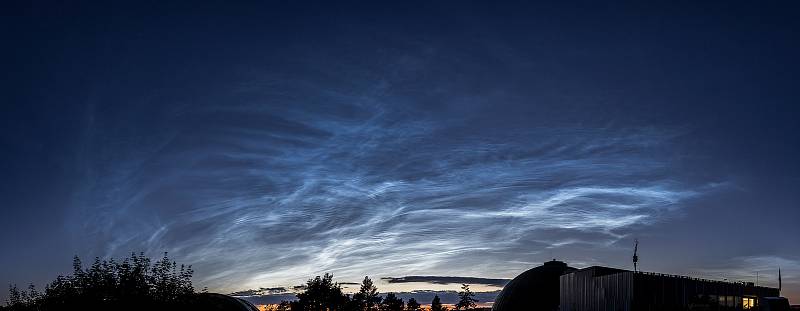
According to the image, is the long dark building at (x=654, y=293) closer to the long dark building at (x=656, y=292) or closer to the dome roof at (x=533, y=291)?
the long dark building at (x=656, y=292)

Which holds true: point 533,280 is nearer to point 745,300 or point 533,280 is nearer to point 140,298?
point 745,300

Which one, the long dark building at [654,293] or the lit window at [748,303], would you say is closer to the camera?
the long dark building at [654,293]

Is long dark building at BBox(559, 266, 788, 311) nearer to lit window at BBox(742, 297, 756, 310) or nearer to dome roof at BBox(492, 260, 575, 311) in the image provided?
lit window at BBox(742, 297, 756, 310)

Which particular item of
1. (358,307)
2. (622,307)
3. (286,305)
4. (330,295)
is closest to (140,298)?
(622,307)

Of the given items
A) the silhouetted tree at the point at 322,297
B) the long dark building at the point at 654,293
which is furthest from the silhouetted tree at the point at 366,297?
the long dark building at the point at 654,293

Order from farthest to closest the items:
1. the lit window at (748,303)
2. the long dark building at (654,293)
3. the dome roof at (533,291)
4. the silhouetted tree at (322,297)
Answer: the silhouetted tree at (322,297) → the dome roof at (533,291) → the lit window at (748,303) → the long dark building at (654,293)

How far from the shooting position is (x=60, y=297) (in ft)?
117

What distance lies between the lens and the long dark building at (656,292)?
5741 centimetres

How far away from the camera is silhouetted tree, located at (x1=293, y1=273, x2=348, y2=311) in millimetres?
131875

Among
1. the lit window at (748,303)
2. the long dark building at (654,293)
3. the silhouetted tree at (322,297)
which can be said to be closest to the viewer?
the long dark building at (654,293)

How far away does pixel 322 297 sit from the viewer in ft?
432

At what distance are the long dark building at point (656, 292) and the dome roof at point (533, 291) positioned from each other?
35774 millimetres

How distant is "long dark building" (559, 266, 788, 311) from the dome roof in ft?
117

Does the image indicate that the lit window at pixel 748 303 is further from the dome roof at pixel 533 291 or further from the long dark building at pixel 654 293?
the dome roof at pixel 533 291
